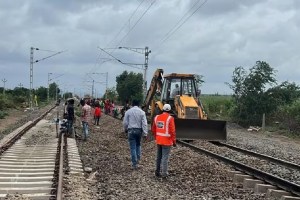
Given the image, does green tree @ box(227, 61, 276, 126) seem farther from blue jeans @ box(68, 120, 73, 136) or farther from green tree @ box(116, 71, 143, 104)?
green tree @ box(116, 71, 143, 104)

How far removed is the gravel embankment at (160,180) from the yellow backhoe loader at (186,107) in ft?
12.5

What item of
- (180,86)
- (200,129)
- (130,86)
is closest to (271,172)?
(200,129)

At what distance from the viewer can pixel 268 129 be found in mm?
32750

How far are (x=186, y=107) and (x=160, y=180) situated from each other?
1014 centimetres

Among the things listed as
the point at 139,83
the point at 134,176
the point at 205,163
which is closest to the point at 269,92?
the point at 205,163

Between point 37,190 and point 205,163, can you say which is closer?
point 37,190

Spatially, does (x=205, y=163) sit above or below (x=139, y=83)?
below

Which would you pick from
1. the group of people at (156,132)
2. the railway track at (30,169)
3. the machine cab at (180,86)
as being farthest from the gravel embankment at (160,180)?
the machine cab at (180,86)

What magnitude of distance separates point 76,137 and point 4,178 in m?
11.8

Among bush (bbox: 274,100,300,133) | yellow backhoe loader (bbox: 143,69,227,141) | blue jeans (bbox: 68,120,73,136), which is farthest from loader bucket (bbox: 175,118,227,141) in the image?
bush (bbox: 274,100,300,133)

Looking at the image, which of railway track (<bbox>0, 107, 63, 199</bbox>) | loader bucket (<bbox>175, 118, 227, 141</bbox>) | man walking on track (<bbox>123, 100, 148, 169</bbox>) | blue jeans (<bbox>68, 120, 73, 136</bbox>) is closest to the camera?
railway track (<bbox>0, 107, 63, 199</bbox>)

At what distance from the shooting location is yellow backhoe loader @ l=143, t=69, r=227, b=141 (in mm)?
20141

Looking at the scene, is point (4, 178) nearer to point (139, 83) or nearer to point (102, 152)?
point (102, 152)

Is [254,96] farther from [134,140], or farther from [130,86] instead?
[130,86]
